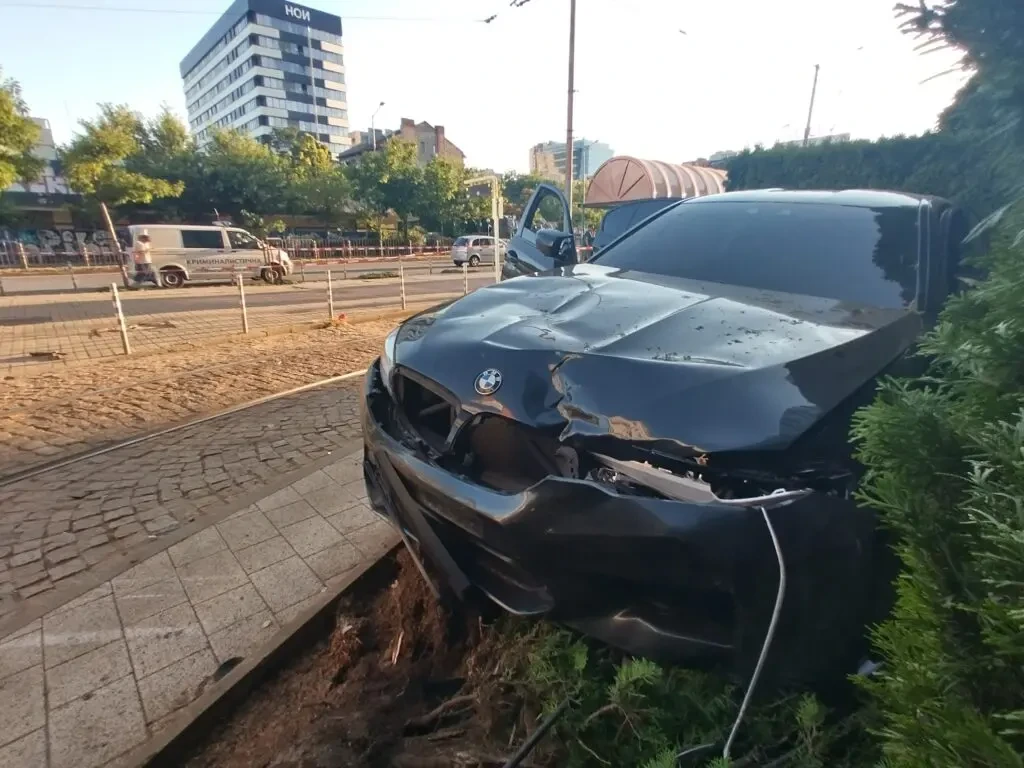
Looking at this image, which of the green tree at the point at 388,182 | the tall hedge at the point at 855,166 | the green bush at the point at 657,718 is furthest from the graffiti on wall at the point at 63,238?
the green bush at the point at 657,718

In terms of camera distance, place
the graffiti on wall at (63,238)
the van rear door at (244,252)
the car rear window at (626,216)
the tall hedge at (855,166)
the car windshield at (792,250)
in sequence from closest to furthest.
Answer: the car windshield at (792,250) < the tall hedge at (855,166) < the car rear window at (626,216) < the van rear door at (244,252) < the graffiti on wall at (63,238)

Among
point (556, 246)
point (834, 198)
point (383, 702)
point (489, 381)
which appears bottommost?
point (383, 702)

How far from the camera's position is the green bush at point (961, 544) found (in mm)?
975

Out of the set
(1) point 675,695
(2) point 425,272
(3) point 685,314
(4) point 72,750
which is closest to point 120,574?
(4) point 72,750

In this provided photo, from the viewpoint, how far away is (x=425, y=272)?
25875mm

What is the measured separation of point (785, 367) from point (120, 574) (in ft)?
10.2

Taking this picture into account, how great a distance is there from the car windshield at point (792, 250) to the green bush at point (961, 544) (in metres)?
0.93

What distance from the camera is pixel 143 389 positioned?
5980 millimetres

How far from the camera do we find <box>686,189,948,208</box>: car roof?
267cm

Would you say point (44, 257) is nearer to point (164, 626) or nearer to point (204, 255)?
point (204, 255)

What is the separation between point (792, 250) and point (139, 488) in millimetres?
4088

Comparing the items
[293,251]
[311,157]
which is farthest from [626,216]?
[311,157]

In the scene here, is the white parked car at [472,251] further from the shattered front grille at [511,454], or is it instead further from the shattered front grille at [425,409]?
the shattered front grille at [511,454]

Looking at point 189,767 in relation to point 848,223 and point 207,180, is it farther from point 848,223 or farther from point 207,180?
point 207,180
